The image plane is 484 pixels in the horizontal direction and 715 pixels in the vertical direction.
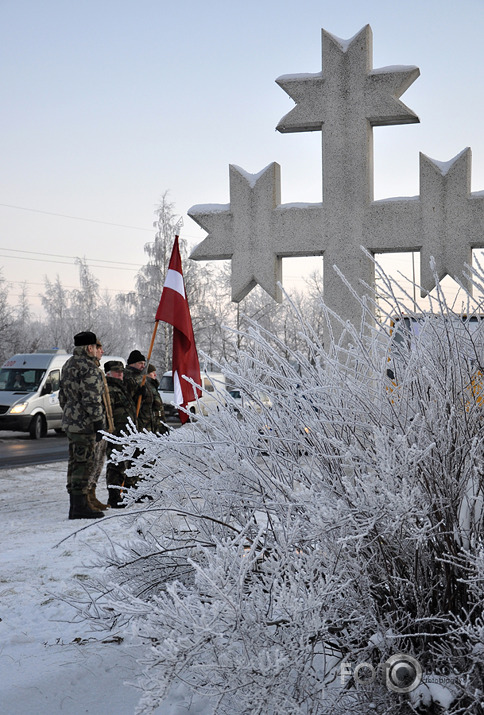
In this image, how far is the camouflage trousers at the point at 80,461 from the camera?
6.41 metres

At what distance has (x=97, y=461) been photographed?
711cm

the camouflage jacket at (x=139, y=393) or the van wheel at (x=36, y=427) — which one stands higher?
the camouflage jacket at (x=139, y=393)

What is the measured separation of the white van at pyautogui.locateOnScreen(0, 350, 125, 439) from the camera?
50.8 ft

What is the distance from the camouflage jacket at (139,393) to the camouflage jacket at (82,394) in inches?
43.7

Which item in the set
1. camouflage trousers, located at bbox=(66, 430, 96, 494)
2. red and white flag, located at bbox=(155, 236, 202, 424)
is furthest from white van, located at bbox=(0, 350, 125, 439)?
red and white flag, located at bbox=(155, 236, 202, 424)

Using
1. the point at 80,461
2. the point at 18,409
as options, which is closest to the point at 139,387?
the point at 80,461

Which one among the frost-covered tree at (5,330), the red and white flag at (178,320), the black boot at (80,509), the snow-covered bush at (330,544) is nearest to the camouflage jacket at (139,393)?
the black boot at (80,509)

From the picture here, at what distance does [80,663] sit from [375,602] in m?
1.36

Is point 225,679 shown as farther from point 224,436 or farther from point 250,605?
point 224,436

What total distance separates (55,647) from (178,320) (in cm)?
334

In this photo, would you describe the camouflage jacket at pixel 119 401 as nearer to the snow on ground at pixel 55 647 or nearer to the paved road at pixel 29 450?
the snow on ground at pixel 55 647

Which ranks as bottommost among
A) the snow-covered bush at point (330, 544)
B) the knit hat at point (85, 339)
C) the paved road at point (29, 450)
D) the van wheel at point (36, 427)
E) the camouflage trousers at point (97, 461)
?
the paved road at point (29, 450)

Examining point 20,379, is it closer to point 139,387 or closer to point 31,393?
point 31,393

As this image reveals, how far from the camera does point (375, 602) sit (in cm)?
198
